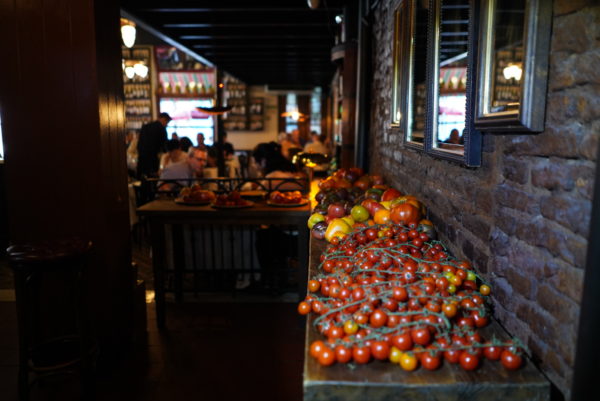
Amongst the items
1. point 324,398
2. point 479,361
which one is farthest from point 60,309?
point 479,361

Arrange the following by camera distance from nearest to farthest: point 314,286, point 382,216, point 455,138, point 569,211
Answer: point 569,211 < point 314,286 < point 455,138 < point 382,216

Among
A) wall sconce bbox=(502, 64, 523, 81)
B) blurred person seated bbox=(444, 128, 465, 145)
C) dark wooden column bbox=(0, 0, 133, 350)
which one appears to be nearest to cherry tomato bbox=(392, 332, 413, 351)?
wall sconce bbox=(502, 64, 523, 81)

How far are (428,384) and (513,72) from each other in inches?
38.7

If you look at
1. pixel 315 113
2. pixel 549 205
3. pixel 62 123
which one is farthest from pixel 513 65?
pixel 315 113

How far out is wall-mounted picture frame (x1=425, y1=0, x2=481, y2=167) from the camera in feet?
5.75

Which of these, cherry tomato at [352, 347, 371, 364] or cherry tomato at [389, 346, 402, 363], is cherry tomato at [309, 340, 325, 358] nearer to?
cherry tomato at [352, 347, 371, 364]

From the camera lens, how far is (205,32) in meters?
7.07

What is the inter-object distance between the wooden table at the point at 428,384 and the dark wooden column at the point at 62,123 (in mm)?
2356

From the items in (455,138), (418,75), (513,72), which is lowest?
(455,138)

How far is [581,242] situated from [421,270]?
68 centimetres

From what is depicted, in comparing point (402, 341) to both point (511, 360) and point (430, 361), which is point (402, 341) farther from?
point (511, 360)

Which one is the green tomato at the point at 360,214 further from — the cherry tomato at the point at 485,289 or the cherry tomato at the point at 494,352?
the cherry tomato at the point at 494,352

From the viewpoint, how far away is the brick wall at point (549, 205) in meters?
1.12

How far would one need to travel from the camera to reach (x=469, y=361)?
1293 millimetres
